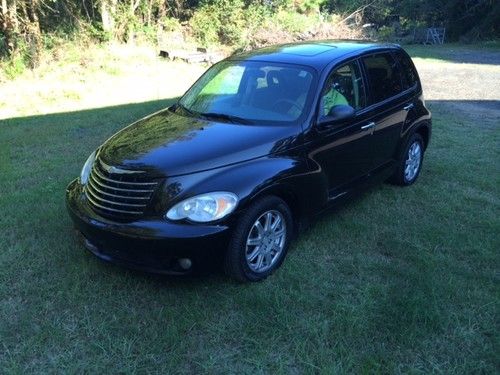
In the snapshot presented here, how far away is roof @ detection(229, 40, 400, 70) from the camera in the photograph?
4273 millimetres

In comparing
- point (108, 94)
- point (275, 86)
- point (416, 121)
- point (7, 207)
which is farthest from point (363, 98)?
point (108, 94)

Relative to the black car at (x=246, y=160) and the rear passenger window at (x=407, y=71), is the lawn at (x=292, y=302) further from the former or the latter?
the rear passenger window at (x=407, y=71)

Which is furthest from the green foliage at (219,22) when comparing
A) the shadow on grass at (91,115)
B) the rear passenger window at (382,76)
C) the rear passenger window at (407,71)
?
the rear passenger window at (382,76)

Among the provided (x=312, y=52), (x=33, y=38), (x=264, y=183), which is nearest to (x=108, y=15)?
(x=33, y=38)

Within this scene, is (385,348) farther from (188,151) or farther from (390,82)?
(390,82)

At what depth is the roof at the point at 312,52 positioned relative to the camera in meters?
4.27

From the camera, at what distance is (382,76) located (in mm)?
4898

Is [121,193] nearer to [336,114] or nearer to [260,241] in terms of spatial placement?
[260,241]

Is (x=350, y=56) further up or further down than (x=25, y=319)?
further up

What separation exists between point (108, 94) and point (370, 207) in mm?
7772

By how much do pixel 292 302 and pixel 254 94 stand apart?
6.12 feet

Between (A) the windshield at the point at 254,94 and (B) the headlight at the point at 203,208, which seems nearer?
(B) the headlight at the point at 203,208

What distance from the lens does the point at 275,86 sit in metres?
4.22

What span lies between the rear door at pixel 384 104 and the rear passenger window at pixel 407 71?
11 centimetres
